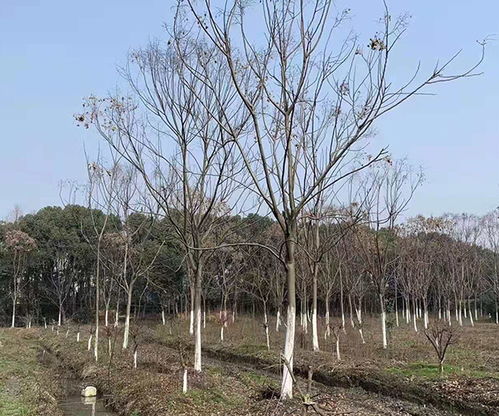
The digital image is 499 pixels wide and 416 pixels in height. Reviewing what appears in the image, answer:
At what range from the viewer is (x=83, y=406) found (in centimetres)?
1241

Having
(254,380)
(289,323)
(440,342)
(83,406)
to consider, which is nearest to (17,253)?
(83,406)

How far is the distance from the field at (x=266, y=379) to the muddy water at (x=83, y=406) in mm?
256

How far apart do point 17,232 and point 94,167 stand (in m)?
19.0

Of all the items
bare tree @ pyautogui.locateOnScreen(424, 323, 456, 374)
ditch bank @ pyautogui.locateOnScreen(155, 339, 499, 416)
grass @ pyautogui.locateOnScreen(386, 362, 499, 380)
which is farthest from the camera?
bare tree @ pyautogui.locateOnScreen(424, 323, 456, 374)

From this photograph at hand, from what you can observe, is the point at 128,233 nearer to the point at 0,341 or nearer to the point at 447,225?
the point at 0,341

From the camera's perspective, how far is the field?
32.6 ft

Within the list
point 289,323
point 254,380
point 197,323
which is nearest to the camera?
point 289,323

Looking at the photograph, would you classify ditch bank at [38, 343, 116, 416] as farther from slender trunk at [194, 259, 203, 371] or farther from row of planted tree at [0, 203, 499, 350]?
row of planted tree at [0, 203, 499, 350]

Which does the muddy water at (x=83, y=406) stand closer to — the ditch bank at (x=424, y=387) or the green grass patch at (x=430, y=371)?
the ditch bank at (x=424, y=387)

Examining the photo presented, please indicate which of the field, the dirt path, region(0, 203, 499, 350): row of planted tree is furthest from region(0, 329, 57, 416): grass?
region(0, 203, 499, 350): row of planted tree

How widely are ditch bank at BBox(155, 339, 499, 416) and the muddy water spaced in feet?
14.0

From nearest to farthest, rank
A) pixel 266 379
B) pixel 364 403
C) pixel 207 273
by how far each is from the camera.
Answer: pixel 364 403, pixel 266 379, pixel 207 273

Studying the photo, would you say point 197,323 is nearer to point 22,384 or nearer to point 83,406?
point 83,406

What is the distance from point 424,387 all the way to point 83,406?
27.3 ft
